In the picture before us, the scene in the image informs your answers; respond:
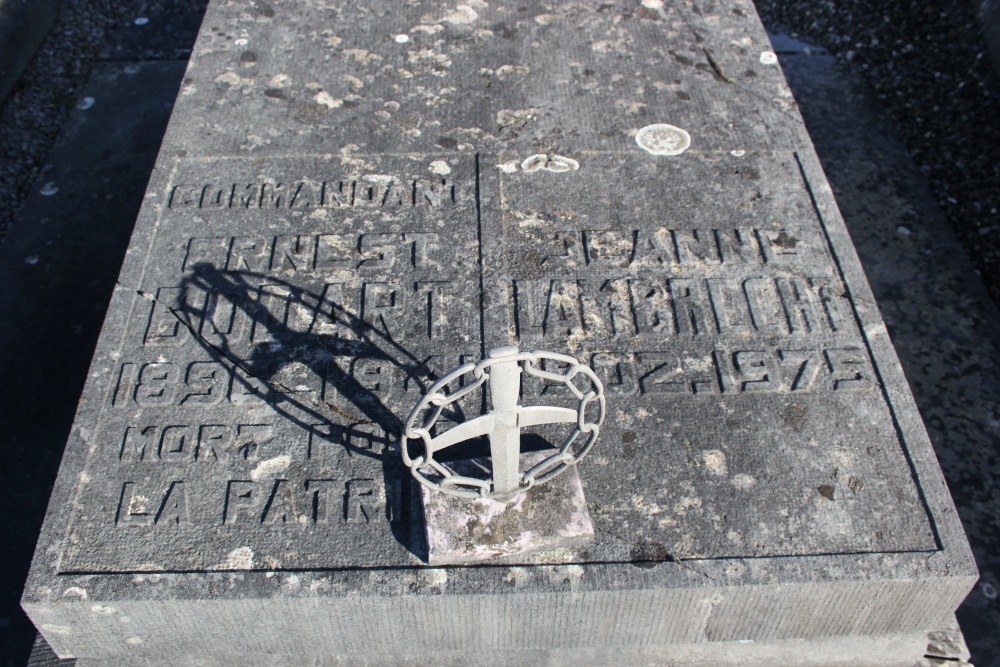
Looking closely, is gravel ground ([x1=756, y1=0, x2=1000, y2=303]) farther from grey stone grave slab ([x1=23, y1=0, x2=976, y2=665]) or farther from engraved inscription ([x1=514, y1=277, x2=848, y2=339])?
engraved inscription ([x1=514, y1=277, x2=848, y2=339])

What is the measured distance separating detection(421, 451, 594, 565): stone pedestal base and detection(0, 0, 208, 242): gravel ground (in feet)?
11.7

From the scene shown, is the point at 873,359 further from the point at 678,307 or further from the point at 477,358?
the point at 477,358

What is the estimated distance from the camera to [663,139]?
3.67 m

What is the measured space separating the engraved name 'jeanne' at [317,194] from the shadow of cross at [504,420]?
1.41 m

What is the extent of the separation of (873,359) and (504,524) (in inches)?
58.2

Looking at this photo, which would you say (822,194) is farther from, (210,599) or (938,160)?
(210,599)

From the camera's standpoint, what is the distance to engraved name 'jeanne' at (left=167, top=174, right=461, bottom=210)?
3357 mm

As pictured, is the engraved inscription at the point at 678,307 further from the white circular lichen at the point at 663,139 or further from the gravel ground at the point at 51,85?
the gravel ground at the point at 51,85

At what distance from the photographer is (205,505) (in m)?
2.51

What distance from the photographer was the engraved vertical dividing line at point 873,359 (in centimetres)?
252

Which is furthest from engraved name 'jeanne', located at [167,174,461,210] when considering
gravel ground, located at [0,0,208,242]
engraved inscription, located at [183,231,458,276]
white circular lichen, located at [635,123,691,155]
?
gravel ground, located at [0,0,208,242]

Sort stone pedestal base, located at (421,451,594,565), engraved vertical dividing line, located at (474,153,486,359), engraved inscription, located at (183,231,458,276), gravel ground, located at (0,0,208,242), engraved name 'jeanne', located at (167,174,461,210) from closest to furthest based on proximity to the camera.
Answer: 1. stone pedestal base, located at (421,451,594,565)
2. engraved vertical dividing line, located at (474,153,486,359)
3. engraved inscription, located at (183,231,458,276)
4. engraved name 'jeanne', located at (167,174,461,210)
5. gravel ground, located at (0,0,208,242)

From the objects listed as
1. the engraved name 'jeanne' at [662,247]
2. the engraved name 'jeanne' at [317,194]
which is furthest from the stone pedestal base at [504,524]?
the engraved name 'jeanne' at [317,194]

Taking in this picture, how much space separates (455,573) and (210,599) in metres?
0.70
